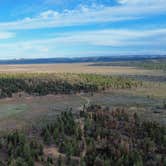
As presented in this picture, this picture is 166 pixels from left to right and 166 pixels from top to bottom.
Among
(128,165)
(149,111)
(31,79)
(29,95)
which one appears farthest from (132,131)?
(31,79)

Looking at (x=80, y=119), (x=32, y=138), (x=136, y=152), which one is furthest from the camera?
(x=80, y=119)

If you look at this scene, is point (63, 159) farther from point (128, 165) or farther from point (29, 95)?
point (29, 95)

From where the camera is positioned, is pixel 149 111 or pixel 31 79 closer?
pixel 149 111

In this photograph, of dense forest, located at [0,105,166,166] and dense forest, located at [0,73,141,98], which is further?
dense forest, located at [0,73,141,98]

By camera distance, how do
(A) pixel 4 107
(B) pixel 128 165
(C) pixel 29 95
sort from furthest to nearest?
(C) pixel 29 95, (A) pixel 4 107, (B) pixel 128 165

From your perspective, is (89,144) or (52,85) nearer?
(89,144)

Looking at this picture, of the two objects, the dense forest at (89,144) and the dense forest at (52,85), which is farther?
the dense forest at (52,85)

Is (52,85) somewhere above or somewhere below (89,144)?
above
